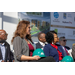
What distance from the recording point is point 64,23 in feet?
21.4

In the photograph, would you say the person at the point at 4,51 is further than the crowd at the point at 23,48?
Yes

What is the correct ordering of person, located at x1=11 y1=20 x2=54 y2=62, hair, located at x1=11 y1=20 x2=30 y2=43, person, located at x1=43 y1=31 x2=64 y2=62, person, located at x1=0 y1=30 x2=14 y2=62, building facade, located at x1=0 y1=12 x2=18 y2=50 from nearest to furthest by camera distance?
person, located at x1=11 y1=20 x2=54 y2=62 → hair, located at x1=11 y1=20 x2=30 y2=43 → person, located at x1=0 y1=30 x2=14 y2=62 → person, located at x1=43 y1=31 x2=64 y2=62 → building facade, located at x1=0 y1=12 x2=18 y2=50

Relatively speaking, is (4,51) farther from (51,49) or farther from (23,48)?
(51,49)

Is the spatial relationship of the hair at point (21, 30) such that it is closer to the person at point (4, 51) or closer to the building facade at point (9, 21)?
the person at point (4, 51)

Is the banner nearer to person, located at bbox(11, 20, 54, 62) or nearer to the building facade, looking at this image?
the building facade

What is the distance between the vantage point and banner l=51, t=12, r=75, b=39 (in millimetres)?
6354

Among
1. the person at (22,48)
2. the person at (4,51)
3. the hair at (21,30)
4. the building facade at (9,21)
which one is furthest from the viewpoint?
the building facade at (9,21)

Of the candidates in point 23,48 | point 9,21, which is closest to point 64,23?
point 9,21


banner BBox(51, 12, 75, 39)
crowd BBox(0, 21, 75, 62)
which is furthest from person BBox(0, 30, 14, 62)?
banner BBox(51, 12, 75, 39)

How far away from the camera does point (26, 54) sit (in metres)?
2.40

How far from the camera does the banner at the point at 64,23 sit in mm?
6354

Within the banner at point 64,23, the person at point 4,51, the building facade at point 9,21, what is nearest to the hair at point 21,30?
the person at point 4,51
